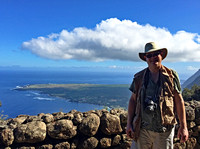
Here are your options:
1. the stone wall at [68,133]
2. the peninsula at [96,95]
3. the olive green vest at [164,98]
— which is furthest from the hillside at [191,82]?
the olive green vest at [164,98]

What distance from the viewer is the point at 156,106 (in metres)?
2.63

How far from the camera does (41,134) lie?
3621mm

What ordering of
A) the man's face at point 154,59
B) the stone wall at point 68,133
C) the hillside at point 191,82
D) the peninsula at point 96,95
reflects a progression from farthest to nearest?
1. the hillside at point 191,82
2. the peninsula at point 96,95
3. the stone wall at point 68,133
4. the man's face at point 154,59

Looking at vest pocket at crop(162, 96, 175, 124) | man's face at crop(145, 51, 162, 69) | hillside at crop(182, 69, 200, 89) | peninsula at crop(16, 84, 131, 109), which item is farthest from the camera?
hillside at crop(182, 69, 200, 89)

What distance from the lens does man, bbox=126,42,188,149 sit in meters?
2.64

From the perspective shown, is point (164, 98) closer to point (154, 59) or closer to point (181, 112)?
point (181, 112)

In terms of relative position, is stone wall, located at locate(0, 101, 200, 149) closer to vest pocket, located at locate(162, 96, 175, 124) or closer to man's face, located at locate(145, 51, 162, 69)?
vest pocket, located at locate(162, 96, 175, 124)

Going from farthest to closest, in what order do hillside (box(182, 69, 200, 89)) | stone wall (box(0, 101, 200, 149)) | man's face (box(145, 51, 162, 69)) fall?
hillside (box(182, 69, 200, 89))
stone wall (box(0, 101, 200, 149))
man's face (box(145, 51, 162, 69))

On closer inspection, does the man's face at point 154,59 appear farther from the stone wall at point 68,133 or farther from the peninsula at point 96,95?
the peninsula at point 96,95

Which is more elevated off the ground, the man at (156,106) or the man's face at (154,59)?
the man's face at (154,59)

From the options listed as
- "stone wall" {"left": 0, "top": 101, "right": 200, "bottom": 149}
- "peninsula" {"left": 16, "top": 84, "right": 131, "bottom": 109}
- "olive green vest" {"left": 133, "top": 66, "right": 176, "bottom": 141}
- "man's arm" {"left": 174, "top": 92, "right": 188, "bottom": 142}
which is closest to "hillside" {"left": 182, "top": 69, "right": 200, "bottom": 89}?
"peninsula" {"left": 16, "top": 84, "right": 131, "bottom": 109}

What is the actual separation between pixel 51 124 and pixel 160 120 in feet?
7.99

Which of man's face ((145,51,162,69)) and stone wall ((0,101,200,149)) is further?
stone wall ((0,101,200,149))

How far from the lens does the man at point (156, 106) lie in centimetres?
264
